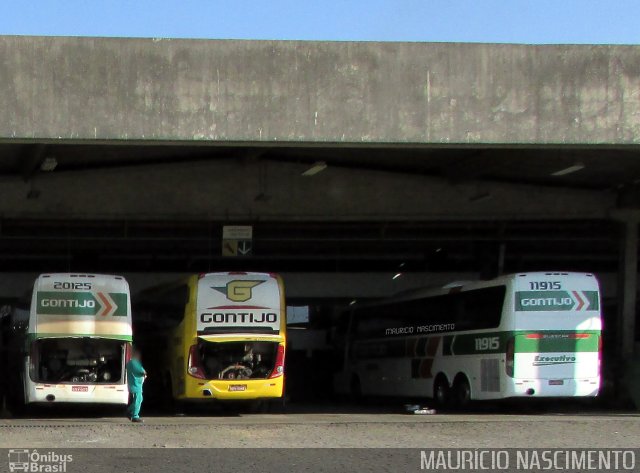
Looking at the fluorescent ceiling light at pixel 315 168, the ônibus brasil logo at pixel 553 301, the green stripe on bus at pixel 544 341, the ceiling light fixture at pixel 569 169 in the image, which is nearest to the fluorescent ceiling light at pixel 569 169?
the ceiling light fixture at pixel 569 169

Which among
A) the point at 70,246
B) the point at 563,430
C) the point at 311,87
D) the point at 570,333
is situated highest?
the point at 311,87

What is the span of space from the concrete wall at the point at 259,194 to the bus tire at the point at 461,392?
484 centimetres

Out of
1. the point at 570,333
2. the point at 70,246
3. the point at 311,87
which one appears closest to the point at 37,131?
the point at 311,87

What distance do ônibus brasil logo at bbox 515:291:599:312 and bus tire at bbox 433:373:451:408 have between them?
354 centimetres

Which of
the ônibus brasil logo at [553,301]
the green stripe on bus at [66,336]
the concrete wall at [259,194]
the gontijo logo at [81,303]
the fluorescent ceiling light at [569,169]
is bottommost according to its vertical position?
the green stripe on bus at [66,336]

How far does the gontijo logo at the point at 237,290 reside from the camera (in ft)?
73.6

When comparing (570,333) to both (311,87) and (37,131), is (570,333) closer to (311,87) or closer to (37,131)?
(311,87)

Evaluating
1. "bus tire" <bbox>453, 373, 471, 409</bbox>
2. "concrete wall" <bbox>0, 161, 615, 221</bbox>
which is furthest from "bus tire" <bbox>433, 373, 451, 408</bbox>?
"concrete wall" <bbox>0, 161, 615, 221</bbox>

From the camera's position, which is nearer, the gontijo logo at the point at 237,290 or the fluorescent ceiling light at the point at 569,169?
the gontijo logo at the point at 237,290

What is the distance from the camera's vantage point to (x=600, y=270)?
3916cm

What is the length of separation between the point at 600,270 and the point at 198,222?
18069mm

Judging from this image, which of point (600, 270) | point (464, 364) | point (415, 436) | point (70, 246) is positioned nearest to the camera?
point (415, 436)

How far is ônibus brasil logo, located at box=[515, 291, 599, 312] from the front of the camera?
22.3 metres

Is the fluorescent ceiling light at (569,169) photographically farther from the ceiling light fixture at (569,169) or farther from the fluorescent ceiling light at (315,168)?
the fluorescent ceiling light at (315,168)
